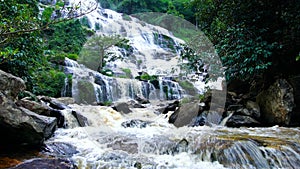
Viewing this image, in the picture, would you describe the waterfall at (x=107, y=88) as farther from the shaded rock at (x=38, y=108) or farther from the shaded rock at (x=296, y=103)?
the shaded rock at (x=296, y=103)

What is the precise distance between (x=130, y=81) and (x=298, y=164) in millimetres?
11130

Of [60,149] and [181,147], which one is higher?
[181,147]

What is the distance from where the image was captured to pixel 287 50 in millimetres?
5684

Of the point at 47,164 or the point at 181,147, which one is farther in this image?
the point at 181,147

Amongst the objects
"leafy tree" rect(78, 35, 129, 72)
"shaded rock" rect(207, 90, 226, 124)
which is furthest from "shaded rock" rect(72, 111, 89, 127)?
"leafy tree" rect(78, 35, 129, 72)

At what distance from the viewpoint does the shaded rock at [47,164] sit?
3.05 metres

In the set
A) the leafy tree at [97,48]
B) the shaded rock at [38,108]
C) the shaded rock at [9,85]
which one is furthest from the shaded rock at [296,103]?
the leafy tree at [97,48]

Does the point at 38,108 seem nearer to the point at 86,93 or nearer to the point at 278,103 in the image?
the point at 278,103

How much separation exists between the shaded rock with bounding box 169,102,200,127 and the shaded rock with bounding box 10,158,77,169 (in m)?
3.71

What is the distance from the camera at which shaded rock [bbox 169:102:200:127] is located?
6.52 meters

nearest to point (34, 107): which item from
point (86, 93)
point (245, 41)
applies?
point (245, 41)

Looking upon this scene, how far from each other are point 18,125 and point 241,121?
4718 millimetres

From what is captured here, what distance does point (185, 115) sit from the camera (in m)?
6.62

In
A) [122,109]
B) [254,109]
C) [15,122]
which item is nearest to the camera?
[15,122]
